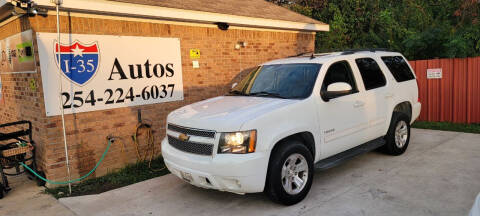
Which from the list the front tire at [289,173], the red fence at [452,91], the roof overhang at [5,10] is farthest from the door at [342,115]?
the red fence at [452,91]

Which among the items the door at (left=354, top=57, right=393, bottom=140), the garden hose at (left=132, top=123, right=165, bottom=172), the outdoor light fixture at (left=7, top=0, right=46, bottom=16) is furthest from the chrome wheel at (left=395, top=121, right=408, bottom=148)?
the outdoor light fixture at (left=7, top=0, right=46, bottom=16)

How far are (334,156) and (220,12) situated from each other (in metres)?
3.91

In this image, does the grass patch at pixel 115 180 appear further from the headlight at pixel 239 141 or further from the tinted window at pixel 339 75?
the tinted window at pixel 339 75

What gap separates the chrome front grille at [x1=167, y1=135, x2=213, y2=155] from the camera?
4180 mm

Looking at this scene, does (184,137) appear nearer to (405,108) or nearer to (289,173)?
(289,173)

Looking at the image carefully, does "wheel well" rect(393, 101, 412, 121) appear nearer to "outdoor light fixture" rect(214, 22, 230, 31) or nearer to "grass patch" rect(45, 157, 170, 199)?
"outdoor light fixture" rect(214, 22, 230, 31)

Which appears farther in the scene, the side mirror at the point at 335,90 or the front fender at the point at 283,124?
the side mirror at the point at 335,90

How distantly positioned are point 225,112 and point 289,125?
32.1 inches

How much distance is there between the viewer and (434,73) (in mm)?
9242

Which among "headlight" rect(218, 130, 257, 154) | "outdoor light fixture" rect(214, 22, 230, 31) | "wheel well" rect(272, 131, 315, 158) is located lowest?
"wheel well" rect(272, 131, 315, 158)

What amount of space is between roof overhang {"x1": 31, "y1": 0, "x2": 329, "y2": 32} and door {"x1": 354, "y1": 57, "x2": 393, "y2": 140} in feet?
9.93

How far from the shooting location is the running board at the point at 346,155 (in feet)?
15.7

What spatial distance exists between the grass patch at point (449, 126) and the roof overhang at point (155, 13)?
4.41 metres

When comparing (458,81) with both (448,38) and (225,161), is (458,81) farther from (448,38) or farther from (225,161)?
(225,161)
